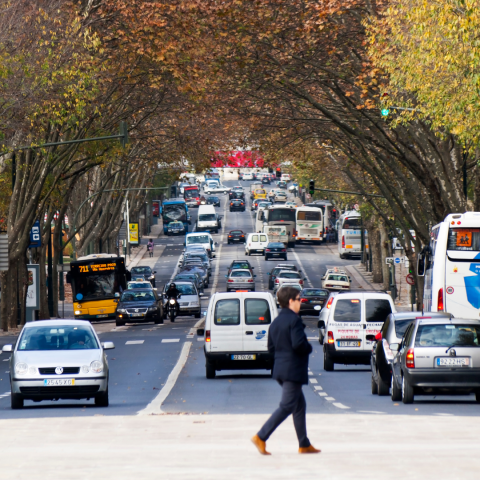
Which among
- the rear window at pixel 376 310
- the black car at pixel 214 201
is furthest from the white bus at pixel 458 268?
the black car at pixel 214 201

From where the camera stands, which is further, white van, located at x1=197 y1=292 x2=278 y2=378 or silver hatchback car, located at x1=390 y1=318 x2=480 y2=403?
white van, located at x1=197 y1=292 x2=278 y2=378

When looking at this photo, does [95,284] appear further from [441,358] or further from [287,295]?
→ [287,295]

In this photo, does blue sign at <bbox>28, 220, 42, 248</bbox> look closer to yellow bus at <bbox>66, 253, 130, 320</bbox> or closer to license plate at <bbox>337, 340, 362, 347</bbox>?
yellow bus at <bbox>66, 253, 130, 320</bbox>

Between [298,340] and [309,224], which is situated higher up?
[309,224]

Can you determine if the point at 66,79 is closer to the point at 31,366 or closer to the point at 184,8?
the point at 184,8

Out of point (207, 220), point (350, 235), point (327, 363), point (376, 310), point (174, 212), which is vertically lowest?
point (327, 363)

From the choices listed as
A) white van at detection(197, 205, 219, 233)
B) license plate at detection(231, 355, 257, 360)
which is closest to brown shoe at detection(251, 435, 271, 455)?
license plate at detection(231, 355, 257, 360)

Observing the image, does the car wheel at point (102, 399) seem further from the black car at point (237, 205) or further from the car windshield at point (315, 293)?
the black car at point (237, 205)

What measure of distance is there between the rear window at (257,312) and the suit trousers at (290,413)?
1336 cm

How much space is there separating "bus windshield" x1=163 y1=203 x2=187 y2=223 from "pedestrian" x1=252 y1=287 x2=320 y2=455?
109397 mm

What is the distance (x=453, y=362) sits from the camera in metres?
17.3

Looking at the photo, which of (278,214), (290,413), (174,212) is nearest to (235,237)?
(278,214)

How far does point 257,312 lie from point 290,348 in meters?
13.5

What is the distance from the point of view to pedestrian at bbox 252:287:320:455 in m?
10.2
